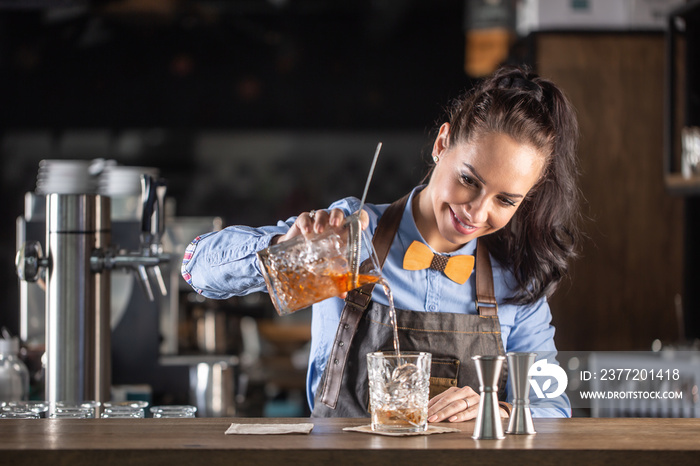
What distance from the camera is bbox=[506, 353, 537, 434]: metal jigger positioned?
1.29m

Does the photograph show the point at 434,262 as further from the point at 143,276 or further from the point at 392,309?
the point at 143,276

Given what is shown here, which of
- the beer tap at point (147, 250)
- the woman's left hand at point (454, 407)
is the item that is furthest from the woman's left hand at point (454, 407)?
the beer tap at point (147, 250)

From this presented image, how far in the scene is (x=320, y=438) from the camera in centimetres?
125

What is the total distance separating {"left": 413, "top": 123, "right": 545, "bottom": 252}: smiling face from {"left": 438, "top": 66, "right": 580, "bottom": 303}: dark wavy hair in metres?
0.03

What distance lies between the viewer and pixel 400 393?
130 cm

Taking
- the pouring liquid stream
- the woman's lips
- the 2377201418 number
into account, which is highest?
the woman's lips

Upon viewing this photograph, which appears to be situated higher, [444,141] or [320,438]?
[444,141]

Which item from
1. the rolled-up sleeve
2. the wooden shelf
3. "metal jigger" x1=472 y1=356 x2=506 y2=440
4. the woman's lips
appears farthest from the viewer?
the wooden shelf

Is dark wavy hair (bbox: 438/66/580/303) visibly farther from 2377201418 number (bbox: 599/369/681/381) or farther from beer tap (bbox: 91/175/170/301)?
beer tap (bbox: 91/175/170/301)

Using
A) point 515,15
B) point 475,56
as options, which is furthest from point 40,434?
point 475,56

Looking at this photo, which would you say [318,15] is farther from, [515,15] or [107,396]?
[107,396]

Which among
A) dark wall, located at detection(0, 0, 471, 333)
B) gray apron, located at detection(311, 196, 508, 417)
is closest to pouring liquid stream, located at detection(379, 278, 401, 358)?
gray apron, located at detection(311, 196, 508, 417)

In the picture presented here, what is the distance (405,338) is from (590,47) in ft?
9.19

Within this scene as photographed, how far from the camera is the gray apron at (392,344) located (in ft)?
5.82
